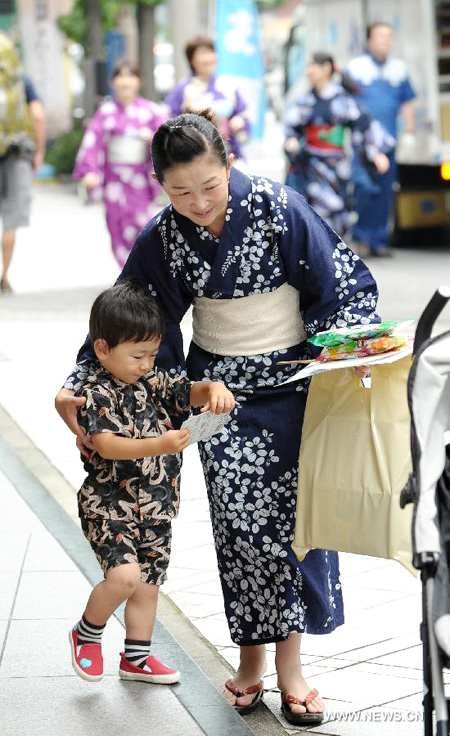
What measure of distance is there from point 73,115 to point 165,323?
25.8m

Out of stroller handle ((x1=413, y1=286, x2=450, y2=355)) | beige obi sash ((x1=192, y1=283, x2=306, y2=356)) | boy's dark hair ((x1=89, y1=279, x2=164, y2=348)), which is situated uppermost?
stroller handle ((x1=413, y1=286, x2=450, y2=355))

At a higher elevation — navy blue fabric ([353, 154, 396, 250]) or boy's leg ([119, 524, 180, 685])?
boy's leg ([119, 524, 180, 685])

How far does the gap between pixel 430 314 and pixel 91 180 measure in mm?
8189

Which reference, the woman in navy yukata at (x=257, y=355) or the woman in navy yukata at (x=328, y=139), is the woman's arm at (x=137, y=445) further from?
the woman in navy yukata at (x=328, y=139)

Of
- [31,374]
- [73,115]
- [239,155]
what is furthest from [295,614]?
[73,115]

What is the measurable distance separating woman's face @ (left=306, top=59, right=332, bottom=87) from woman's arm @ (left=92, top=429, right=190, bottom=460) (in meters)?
8.93

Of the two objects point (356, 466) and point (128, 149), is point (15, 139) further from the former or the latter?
point (356, 466)

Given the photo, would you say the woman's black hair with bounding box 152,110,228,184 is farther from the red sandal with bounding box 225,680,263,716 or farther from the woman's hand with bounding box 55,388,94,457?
the red sandal with bounding box 225,680,263,716

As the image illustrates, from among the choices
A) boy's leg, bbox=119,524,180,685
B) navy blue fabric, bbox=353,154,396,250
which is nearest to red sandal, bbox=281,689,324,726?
boy's leg, bbox=119,524,180,685

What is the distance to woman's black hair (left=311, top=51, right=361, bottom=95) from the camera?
467 inches

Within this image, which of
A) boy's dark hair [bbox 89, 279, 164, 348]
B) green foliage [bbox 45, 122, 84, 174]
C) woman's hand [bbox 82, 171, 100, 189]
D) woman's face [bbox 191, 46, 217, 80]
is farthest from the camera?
green foliage [bbox 45, 122, 84, 174]

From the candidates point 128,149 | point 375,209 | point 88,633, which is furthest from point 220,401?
point 375,209

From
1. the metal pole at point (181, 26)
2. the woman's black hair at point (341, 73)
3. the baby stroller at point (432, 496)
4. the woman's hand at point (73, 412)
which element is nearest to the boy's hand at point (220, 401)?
the woman's hand at point (73, 412)

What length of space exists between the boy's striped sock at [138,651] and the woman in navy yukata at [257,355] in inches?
8.9
